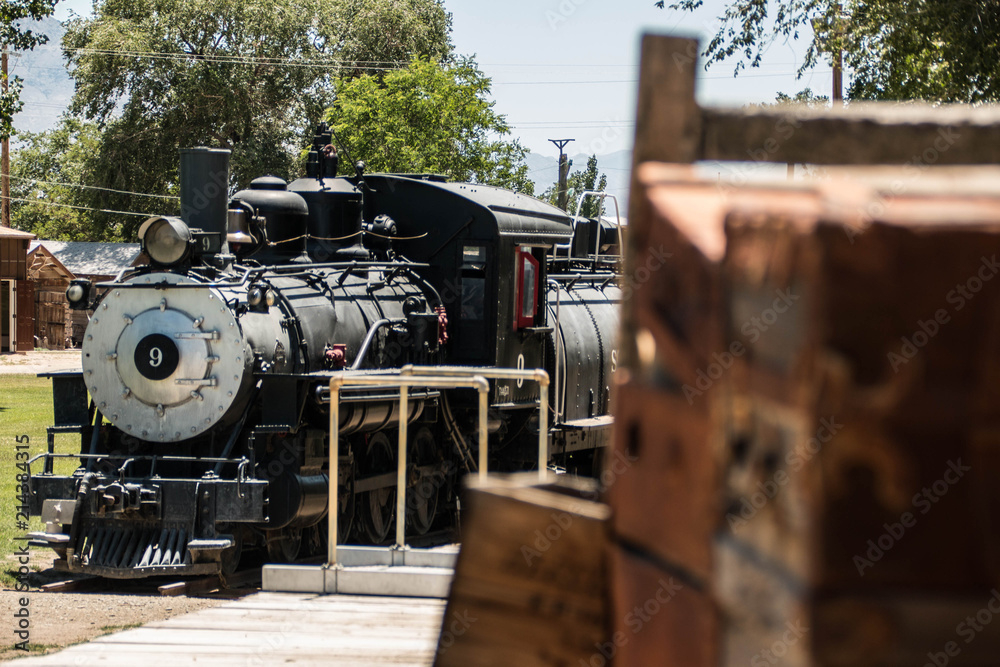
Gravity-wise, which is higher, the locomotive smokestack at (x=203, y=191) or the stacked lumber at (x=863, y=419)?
the locomotive smokestack at (x=203, y=191)

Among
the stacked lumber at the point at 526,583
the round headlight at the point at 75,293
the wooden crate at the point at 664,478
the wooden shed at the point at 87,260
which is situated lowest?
the wooden shed at the point at 87,260

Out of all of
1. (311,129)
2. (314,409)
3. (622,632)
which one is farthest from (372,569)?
(311,129)

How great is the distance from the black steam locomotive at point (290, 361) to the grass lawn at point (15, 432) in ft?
4.66

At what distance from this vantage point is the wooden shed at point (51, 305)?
47.9 m

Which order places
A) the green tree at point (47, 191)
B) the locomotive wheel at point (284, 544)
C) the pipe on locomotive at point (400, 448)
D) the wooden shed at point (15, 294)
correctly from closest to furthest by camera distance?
the pipe on locomotive at point (400, 448)
the locomotive wheel at point (284, 544)
the wooden shed at point (15, 294)
the green tree at point (47, 191)

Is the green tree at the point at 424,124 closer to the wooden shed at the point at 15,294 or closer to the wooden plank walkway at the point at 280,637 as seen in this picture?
the wooden shed at the point at 15,294

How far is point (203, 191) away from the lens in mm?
11000

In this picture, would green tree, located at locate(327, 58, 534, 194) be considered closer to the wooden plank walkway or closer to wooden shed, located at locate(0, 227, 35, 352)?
wooden shed, located at locate(0, 227, 35, 352)

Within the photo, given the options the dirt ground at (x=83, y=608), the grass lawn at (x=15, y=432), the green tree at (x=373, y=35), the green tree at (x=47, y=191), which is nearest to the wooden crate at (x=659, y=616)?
the dirt ground at (x=83, y=608)

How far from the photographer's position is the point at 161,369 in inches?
414

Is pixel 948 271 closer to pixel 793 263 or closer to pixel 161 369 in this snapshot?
pixel 793 263

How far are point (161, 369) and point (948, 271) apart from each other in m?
10.2

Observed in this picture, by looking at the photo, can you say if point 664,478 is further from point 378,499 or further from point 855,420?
point 378,499

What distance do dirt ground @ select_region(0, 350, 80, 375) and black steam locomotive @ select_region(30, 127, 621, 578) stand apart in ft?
78.5
